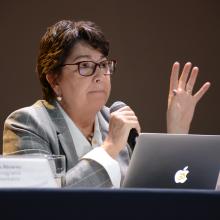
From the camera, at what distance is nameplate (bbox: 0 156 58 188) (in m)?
1.13

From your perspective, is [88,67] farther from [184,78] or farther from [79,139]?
[184,78]

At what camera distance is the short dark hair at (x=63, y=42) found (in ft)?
6.43

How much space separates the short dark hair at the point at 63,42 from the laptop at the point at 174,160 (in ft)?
2.30

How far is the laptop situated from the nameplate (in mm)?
280

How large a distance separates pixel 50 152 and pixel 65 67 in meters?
0.35

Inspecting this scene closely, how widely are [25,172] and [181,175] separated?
1.43 ft

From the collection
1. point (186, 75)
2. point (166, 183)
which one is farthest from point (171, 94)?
point (166, 183)

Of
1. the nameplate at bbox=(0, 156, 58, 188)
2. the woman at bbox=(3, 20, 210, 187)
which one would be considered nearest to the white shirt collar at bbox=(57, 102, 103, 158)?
the woman at bbox=(3, 20, 210, 187)

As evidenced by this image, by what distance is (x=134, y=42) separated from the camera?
12.4 ft

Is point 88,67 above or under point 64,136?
above
